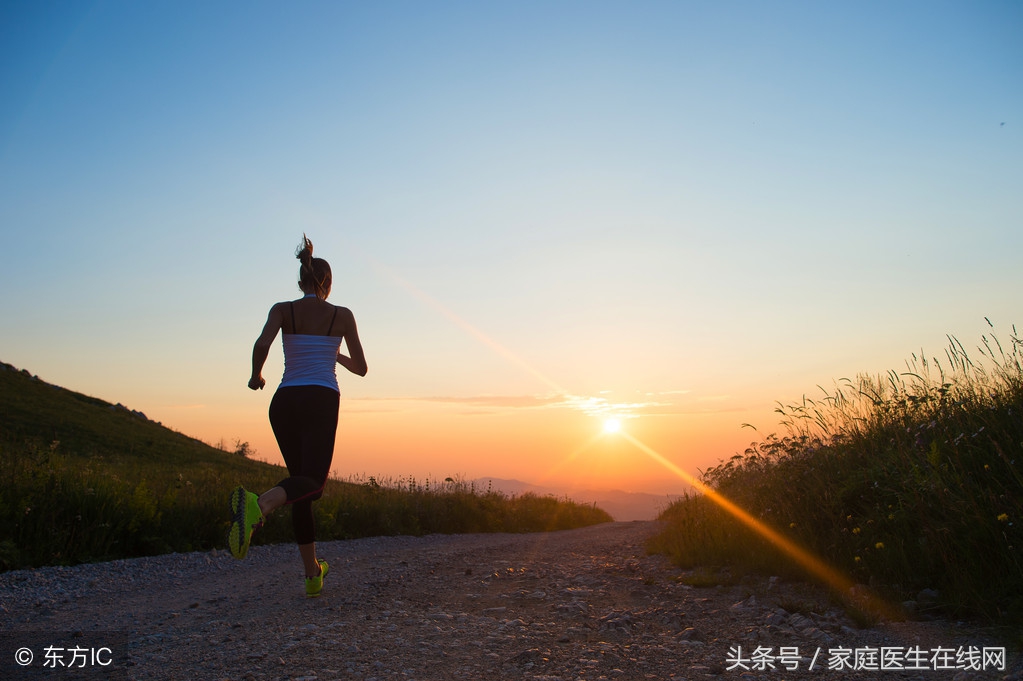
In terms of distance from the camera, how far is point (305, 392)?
496 cm

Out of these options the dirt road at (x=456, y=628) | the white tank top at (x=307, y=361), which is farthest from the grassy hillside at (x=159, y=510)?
the white tank top at (x=307, y=361)

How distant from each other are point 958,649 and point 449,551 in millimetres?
6208

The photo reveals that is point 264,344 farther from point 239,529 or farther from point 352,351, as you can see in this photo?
point 239,529

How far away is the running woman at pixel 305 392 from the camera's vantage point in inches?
194

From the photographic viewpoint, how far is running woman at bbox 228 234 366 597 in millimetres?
4918

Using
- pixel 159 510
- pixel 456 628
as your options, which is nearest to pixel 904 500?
pixel 456 628

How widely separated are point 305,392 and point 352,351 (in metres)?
0.76

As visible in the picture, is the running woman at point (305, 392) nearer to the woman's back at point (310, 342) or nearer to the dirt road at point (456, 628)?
the woman's back at point (310, 342)

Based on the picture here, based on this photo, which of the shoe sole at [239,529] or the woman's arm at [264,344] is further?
the woman's arm at [264,344]

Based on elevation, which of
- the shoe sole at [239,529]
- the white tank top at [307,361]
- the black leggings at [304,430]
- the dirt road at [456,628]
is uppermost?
the white tank top at [307,361]

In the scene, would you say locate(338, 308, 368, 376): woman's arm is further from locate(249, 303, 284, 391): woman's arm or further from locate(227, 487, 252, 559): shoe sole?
locate(227, 487, 252, 559): shoe sole

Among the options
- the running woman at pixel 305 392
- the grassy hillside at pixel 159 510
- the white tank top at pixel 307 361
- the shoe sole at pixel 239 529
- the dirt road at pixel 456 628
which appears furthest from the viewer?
the grassy hillside at pixel 159 510

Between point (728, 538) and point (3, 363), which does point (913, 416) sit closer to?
point (728, 538)

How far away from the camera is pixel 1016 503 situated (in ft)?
15.0
